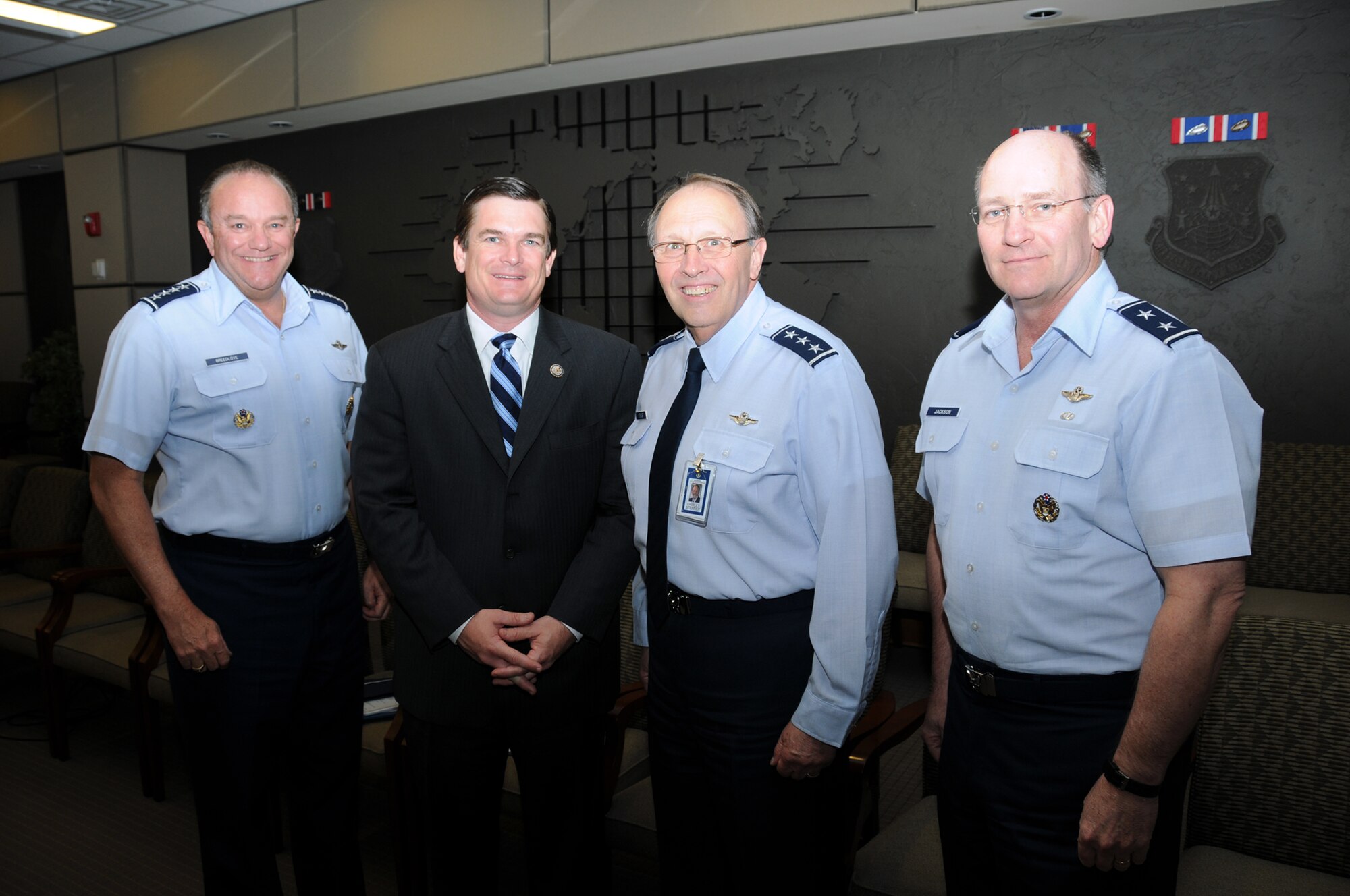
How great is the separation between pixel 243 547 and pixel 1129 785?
1.80m

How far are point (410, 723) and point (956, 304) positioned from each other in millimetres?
3048

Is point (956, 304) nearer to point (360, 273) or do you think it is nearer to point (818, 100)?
point (818, 100)

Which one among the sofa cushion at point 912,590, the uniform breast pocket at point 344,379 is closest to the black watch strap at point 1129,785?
the uniform breast pocket at point 344,379

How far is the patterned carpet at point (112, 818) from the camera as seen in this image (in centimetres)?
266

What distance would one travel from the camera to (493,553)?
5.92 ft

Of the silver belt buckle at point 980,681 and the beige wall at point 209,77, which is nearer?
the silver belt buckle at point 980,681

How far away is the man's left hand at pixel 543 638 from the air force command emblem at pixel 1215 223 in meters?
3.07

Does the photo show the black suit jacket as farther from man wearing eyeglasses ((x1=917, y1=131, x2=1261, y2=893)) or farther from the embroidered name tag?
man wearing eyeglasses ((x1=917, y1=131, x2=1261, y2=893))

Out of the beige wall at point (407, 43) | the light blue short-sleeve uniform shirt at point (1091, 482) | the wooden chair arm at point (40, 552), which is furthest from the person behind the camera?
the beige wall at point (407, 43)

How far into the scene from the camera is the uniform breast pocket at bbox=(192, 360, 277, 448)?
205 cm

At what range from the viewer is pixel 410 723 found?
73.9 inches

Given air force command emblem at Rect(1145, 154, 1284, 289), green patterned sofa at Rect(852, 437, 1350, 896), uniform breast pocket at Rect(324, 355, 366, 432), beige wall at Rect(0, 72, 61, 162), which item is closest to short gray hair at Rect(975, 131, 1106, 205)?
green patterned sofa at Rect(852, 437, 1350, 896)

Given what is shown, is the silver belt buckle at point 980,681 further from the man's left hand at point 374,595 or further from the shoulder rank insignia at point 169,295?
the shoulder rank insignia at point 169,295

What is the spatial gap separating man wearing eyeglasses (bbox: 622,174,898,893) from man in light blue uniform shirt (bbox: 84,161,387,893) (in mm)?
858
